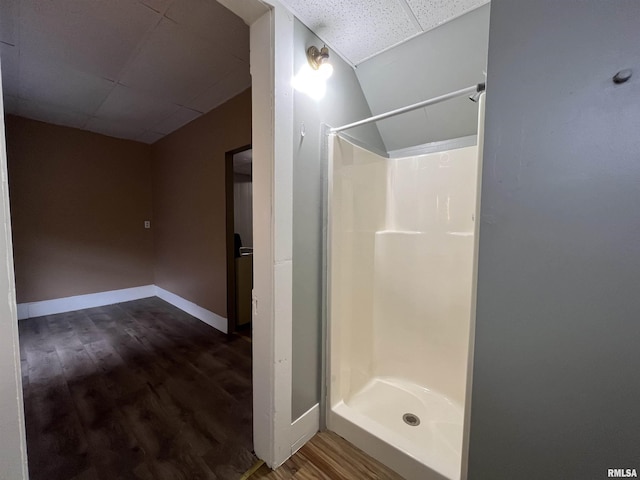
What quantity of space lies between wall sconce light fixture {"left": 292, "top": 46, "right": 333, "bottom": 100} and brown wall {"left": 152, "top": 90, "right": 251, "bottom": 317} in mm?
1289

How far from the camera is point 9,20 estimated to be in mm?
1495

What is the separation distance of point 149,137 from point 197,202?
1.59 meters

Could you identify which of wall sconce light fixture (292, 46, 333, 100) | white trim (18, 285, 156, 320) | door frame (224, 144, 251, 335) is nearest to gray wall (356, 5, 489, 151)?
wall sconce light fixture (292, 46, 333, 100)

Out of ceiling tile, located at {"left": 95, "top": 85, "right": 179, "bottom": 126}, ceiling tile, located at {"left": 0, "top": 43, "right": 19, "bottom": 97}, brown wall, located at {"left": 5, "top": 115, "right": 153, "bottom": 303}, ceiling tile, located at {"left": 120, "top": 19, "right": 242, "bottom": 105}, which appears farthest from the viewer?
brown wall, located at {"left": 5, "top": 115, "right": 153, "bottom": 303}

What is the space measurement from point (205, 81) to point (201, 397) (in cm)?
262

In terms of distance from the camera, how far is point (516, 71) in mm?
714

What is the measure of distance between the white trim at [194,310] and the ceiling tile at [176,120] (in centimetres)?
236

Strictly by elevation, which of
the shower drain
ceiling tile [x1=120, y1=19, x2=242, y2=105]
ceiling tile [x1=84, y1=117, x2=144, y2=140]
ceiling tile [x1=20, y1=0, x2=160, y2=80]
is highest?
ceiling tile [x1=84, y1=117, x2=144, y2=140]

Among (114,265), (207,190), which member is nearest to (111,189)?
(114,265)

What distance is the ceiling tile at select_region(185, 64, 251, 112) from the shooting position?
82.0 inches

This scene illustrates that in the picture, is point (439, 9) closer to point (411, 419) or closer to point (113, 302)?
point (411, 419)

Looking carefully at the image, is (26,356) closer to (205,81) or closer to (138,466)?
(138,466)

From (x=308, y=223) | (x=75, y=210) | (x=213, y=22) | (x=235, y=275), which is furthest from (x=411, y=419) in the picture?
(x=75, y=210)

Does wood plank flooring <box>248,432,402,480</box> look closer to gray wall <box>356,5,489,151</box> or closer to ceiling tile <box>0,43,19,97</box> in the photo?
gray wall <box>356,5,489,151</box>
